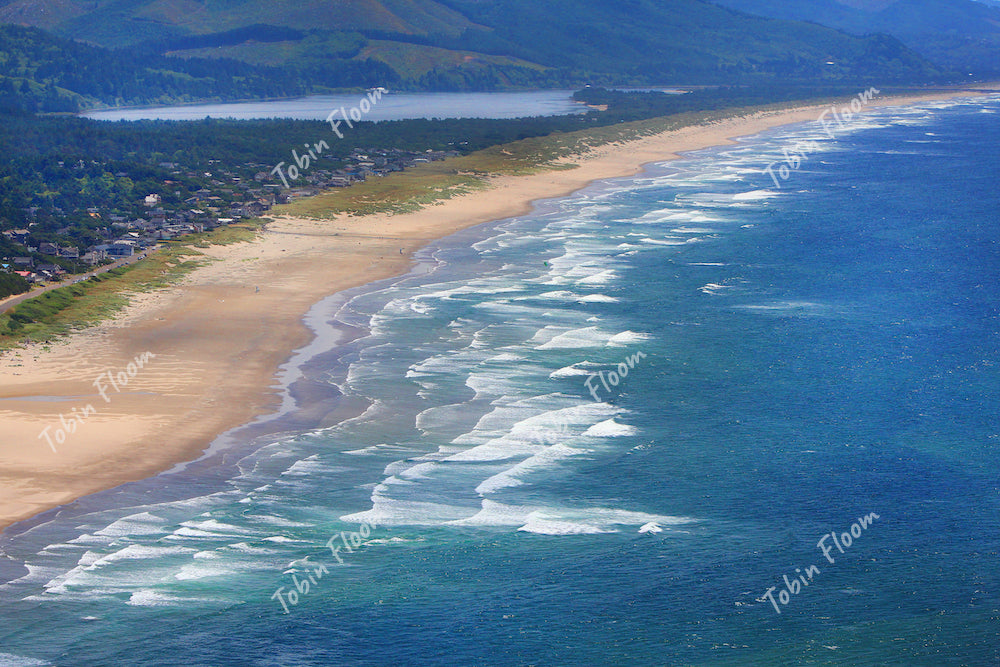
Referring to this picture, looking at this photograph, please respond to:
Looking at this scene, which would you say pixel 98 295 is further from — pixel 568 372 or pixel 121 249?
pixel 568 372

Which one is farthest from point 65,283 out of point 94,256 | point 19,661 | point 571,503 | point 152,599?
point 19,661

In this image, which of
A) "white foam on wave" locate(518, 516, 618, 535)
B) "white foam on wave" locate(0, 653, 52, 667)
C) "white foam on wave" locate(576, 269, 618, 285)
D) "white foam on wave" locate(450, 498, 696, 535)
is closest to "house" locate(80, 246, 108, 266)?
"white foam on wave" locate(576, 269, 618, 285)

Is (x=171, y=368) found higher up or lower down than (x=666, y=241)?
lower down

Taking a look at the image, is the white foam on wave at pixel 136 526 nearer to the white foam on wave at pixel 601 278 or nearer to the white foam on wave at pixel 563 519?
the white foam on wave at pixel 563 519

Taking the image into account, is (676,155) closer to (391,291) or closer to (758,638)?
(391,291)

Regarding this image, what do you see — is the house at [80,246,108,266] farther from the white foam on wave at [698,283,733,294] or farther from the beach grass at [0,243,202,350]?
the white foam on wave at [698,283,733,294]

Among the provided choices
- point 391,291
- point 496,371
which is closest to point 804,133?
point 391,291
